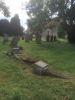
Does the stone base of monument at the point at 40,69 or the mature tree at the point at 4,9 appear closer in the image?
the stone base of monument at the point at 40,69

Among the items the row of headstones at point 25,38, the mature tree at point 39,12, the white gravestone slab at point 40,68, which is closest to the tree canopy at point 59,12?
the mature tree at point 39,12

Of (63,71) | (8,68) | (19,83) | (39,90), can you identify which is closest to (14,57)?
(8,68)

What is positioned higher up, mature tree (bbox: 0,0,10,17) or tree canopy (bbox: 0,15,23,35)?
mature tree (bbox: 0,0,10,17)

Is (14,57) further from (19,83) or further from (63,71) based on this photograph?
(19,83)

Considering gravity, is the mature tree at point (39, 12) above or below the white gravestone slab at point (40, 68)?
above

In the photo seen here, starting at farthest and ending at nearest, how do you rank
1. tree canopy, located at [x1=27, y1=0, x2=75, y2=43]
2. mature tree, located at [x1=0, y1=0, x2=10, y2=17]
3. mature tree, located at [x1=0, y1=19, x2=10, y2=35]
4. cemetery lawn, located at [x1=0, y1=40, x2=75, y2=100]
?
mature tree, located at [x1=0, y1=19, x2=10, y2=35] < mature tree, located at [x1=0, y1=0, x2=10, y2=17] < tree canopy, located at [x1=27, y1=0, x2=75, y2=43] < cemetery lawn, located at [x1=0, y1=40, x2=75, y2=100]

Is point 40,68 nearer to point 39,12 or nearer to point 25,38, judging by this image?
point 25,38

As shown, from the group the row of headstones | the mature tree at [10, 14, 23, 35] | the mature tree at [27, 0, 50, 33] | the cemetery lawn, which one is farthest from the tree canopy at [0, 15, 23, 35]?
the cemetery lawn

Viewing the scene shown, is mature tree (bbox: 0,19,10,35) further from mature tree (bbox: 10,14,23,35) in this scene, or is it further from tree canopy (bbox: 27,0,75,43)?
tree canopy (bbox: 27,0,75,43)

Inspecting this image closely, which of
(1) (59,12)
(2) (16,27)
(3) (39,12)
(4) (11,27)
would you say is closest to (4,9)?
(3) (39,12)

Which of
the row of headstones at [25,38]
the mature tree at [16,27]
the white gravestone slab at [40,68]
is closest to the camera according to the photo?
the white gravestone slab at [40,68]

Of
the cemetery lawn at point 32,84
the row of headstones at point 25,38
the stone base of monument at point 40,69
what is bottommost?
the cemetery lawn at point 32,84

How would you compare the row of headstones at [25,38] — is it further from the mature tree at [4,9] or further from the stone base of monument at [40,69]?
the stone base of monument at [40,69]

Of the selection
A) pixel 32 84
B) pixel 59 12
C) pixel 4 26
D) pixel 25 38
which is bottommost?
pixel 32 84
